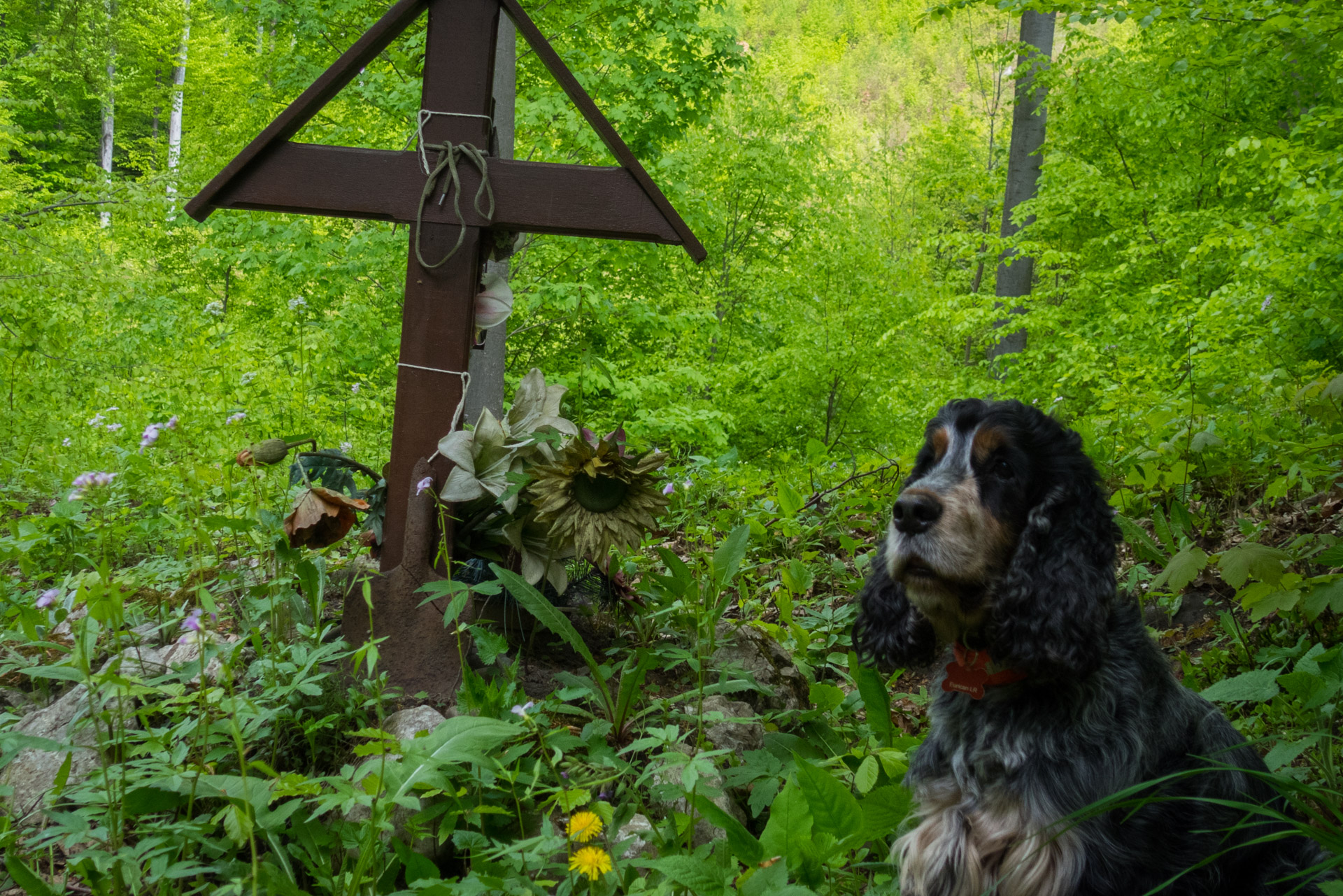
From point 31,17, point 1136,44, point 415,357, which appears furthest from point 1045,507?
point 31,17

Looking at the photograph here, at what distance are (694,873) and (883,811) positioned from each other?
63cm

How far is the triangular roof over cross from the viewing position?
3.07m

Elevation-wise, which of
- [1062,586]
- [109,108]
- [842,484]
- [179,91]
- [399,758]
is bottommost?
[399,758]

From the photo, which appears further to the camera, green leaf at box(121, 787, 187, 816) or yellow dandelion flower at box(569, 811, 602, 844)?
green leaf at box(121, 787, 187, 816)

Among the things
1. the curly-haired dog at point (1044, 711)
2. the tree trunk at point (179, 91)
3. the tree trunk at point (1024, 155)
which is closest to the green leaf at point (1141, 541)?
the curly-haired dog at point (1044, 711)

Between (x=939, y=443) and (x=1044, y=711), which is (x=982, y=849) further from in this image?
(x=939, y=443)

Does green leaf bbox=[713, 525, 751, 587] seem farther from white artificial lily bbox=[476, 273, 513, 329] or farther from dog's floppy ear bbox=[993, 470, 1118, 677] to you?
white artificial lily bbox=[476, 273, 513, 329]

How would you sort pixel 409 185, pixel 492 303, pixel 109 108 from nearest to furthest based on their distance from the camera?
pixel 409 185 < pixel 492 303 < pixel 109 108

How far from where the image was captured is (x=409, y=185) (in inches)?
124

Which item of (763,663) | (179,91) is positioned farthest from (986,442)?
(179,91)

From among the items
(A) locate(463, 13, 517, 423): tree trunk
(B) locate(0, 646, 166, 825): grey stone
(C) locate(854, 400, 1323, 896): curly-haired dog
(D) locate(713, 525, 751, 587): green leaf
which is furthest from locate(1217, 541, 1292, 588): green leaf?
(A) locate(463, 13, 517, 423): tree trunk

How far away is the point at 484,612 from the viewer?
3.05 metres

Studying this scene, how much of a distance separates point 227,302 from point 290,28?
19.7ft

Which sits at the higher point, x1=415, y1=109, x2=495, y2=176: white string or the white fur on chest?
x1=415, y1=109, x2=495, y2=176: white string
